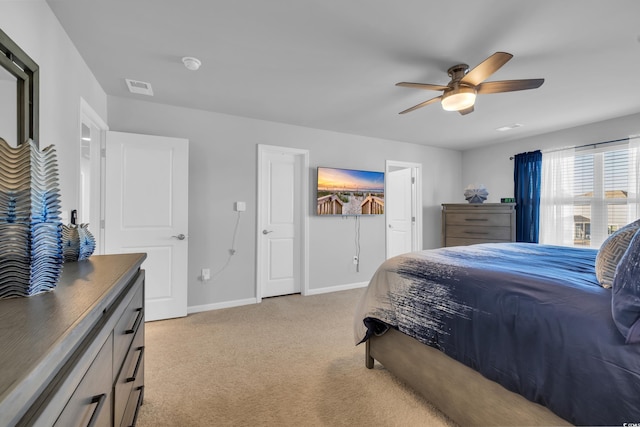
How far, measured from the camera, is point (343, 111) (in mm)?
3350

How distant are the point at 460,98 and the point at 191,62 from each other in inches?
83.7

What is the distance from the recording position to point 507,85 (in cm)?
208

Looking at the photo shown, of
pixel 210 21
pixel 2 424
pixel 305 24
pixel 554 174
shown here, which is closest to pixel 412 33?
pixel 305 24

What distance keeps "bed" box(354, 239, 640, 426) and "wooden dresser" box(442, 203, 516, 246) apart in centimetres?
213

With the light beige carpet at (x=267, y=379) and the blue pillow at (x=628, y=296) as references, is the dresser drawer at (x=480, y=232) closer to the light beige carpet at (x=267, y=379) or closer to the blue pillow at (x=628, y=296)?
the light beige carpet at (x=267, y=379)

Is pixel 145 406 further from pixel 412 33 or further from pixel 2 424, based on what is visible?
pixel 412 33

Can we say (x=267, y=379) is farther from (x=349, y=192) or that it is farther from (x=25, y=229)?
(x=349, y=192)

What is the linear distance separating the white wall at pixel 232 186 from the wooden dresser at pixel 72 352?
6.70ft

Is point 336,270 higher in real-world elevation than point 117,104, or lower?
lower

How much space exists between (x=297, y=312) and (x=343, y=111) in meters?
2.40

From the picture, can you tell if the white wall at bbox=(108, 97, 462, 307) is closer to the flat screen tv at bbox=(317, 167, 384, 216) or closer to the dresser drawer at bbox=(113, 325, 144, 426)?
the flat screen tv at bbox=(317, 167, 384, 216)

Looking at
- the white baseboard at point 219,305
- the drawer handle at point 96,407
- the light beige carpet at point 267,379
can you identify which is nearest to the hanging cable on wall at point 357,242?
the light beige carpet at point 267,379

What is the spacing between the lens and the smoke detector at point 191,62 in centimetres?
221

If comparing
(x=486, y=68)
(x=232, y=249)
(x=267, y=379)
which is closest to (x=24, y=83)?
(x=267, y=379)
